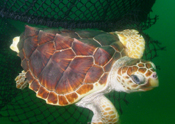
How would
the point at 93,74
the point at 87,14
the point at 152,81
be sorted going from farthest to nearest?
the point at 87,14, the point at 93,74, the point at 152,81

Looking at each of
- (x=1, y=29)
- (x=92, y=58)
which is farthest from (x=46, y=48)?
(x=1, y=29)

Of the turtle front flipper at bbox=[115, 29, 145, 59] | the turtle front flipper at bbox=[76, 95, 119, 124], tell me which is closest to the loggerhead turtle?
the turtle front flipper at bbox=[76, 95, 119, 124]

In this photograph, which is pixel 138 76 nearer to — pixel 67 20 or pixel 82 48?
pixel 82 48

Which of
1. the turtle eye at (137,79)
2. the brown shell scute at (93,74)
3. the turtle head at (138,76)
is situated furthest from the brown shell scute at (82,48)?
the turtle eye at (137,79)

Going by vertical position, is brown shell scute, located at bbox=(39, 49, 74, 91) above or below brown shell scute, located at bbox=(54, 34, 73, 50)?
below

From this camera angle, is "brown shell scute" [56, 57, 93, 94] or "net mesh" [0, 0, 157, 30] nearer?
"brown shell scute" [56, 57, 93, 94]

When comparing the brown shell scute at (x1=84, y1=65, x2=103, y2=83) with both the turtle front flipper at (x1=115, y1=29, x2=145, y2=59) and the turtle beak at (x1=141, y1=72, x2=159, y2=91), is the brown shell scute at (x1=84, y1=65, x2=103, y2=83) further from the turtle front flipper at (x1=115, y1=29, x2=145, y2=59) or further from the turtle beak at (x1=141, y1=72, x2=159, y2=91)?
the turtle front flipper at (x1=115, y1=29, x2=145, y2=59)

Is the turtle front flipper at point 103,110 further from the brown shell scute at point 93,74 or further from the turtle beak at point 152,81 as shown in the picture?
the turtle beak at point 152,81

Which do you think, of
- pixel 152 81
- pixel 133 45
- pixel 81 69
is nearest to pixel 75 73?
pixel 81 69
